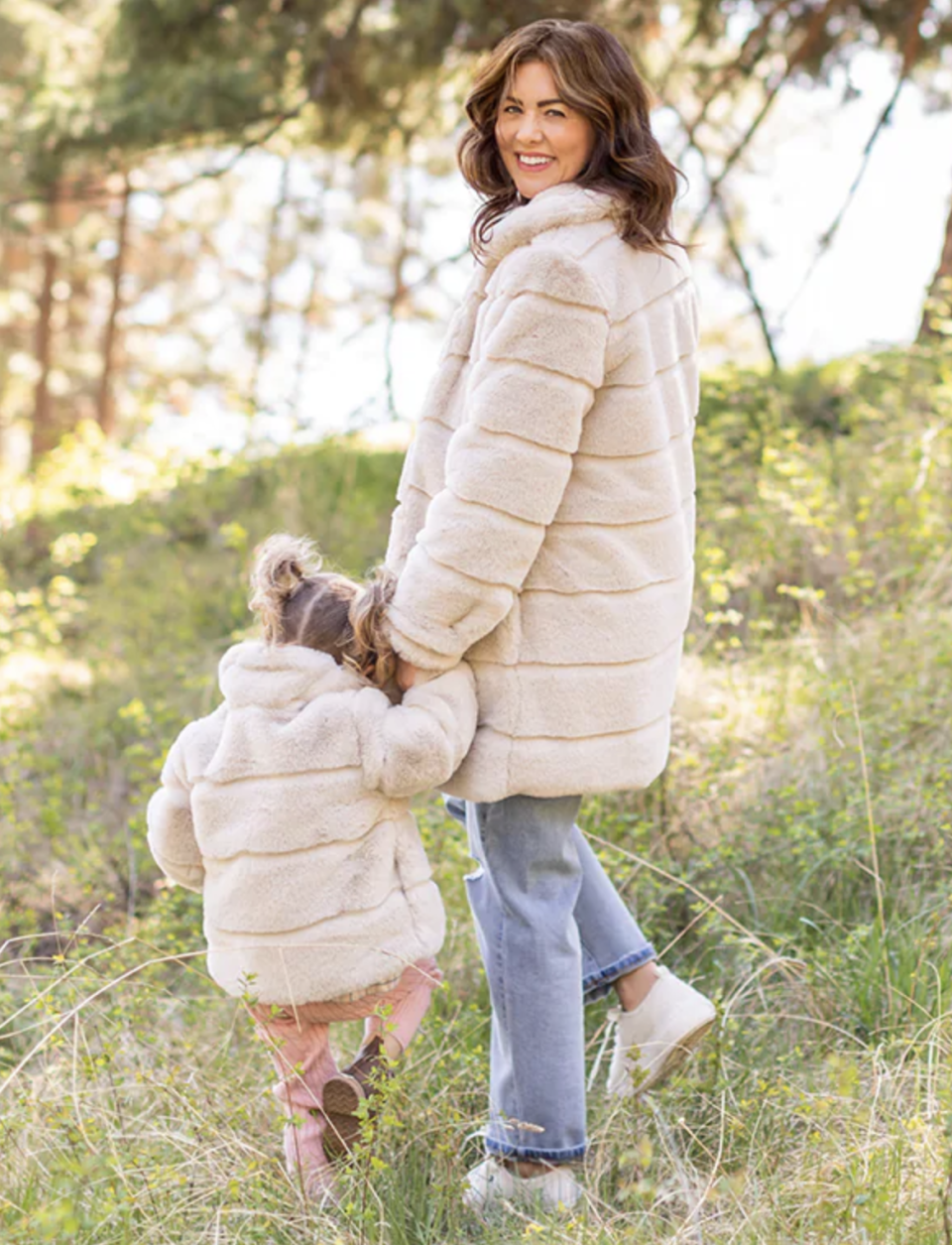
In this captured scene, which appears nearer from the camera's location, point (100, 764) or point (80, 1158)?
point (80, 1158)

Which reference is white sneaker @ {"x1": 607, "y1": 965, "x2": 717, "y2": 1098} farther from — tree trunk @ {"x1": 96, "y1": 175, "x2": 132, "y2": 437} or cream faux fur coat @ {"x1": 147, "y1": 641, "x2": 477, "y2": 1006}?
tree trunk @ {"x1": 96, "y1": 175, "x2": 132, "y2": 437}

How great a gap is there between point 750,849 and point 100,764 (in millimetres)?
2516

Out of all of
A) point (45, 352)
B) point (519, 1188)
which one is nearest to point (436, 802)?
point (519, 1188)

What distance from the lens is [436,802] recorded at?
3.83 meters

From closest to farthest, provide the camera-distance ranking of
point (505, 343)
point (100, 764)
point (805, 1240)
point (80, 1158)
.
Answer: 1. point (805, 1240)
2. point (505, 343)
3. point (80, 1158)
4. point (100, 764)

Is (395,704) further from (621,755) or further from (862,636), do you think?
(862,636)

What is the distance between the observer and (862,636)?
391 cm

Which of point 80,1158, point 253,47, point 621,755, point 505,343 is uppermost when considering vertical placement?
point 253,47

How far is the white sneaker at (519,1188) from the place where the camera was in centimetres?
220

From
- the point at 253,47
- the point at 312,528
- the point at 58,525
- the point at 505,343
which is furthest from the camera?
the point at 58,525

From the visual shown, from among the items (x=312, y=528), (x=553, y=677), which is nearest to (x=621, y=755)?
(x=553, y=677)

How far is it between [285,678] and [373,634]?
15cm

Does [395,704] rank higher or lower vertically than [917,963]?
higher

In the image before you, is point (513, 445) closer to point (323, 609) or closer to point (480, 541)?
point (480, 541)
